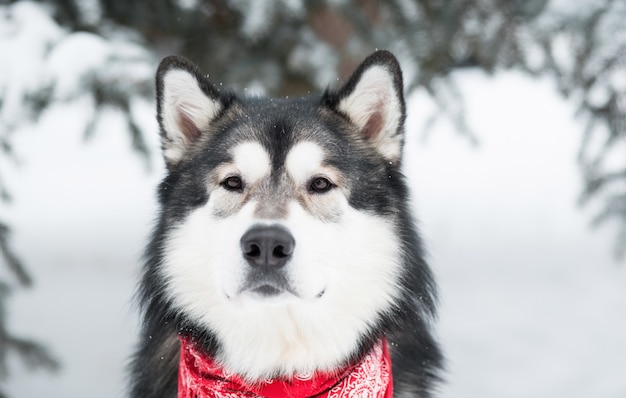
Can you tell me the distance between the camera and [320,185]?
2762mm

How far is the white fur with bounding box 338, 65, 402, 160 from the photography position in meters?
2.89

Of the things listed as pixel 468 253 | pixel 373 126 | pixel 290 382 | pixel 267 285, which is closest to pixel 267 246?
pixel 267 285

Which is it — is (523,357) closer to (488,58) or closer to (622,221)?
(622,221)

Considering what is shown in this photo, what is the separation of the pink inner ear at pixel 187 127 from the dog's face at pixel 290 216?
0.06 metres

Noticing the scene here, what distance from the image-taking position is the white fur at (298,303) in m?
2.68

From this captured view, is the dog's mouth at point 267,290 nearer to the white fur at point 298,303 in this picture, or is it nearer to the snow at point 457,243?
the white fur at point 298,303

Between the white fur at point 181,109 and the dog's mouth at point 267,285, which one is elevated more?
the white fur at point 181,109

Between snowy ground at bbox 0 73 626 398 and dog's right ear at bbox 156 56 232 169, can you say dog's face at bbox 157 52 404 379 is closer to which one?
dog's right ear at bbox 156 56 232 169

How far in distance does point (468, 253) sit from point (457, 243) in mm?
158

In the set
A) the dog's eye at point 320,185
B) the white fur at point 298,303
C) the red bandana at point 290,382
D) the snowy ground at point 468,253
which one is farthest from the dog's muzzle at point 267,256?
the snowy ground at point 468,253

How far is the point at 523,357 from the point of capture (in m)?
5.56

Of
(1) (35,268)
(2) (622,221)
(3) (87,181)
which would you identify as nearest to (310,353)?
(2) (622,221)

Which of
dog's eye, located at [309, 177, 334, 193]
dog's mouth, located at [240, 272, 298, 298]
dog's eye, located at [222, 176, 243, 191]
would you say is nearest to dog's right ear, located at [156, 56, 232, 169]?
dog's eye, located at [222, 176, 243, 191]

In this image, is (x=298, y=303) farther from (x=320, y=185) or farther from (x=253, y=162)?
(x=253, y=162)
